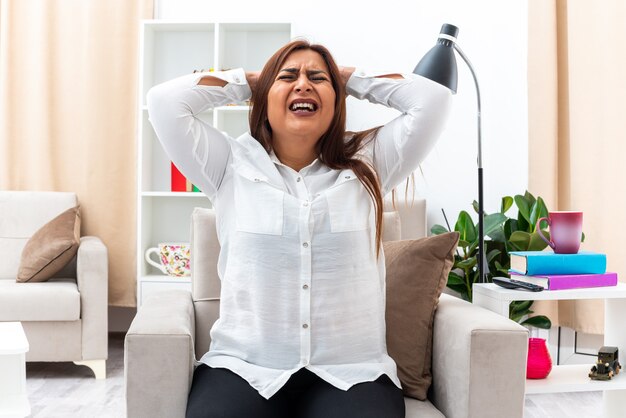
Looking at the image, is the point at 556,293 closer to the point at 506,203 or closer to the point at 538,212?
the point at 538,212

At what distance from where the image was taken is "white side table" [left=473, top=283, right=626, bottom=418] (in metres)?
2.10

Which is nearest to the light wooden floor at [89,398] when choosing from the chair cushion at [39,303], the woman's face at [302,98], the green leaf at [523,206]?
the chair cushion at [39,303]

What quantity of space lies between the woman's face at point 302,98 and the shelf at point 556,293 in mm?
661

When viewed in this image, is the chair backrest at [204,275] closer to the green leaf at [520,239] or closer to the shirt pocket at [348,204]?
the shirt pocket at [348,204]

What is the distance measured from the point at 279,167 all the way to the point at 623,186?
1819 millimetres

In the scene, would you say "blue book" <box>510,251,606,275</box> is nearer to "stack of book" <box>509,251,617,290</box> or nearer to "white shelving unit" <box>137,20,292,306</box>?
"stack of book" <box>509,251,617,290</box>

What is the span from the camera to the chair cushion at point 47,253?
3469mm

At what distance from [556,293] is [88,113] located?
2.83m

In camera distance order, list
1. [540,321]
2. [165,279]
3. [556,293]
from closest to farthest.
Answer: [556,293], [540,321], [165,279]

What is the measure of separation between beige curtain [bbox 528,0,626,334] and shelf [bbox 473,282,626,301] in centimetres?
105

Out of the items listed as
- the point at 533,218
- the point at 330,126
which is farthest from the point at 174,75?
the point at 330,126

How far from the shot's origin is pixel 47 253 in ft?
11.4

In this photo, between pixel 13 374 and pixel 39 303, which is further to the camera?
pixel 39 303

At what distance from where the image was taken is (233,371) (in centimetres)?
172
